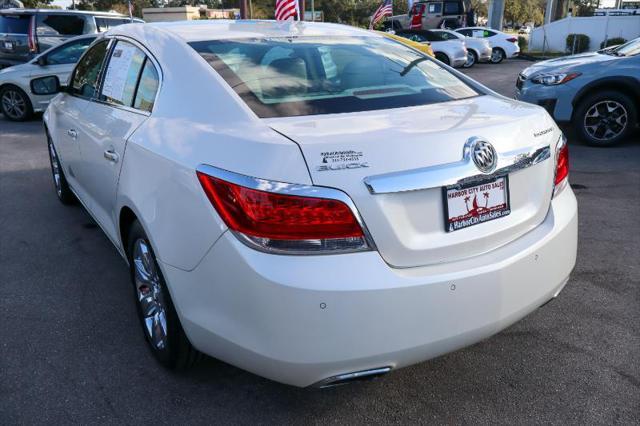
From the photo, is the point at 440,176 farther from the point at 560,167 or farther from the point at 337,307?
the point at 560,167

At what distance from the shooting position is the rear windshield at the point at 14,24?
1255 centimetres

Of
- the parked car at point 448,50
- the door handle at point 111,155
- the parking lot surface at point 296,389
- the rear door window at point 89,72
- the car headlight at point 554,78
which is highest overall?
the rear door window at point 89,72

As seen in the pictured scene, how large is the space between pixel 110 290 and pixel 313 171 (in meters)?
2.28

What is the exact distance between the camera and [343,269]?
1932 mm

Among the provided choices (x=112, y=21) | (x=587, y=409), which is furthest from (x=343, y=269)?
(x=112, y=21)

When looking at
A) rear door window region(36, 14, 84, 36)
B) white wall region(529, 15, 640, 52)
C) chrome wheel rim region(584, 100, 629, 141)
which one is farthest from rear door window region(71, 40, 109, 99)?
white wall region(529, 15, 640, 52)

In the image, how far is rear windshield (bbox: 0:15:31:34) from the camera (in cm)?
1255

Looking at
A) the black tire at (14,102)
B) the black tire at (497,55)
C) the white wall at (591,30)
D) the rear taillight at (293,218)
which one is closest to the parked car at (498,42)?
the black tire at (497,55)

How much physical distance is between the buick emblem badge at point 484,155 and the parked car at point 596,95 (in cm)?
598

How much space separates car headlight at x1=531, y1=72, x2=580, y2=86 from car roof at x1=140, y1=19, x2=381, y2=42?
16.1ft

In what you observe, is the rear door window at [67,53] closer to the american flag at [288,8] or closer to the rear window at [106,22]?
the rear window at [106,22]

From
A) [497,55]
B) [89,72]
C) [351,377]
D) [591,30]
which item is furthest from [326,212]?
[591,30]

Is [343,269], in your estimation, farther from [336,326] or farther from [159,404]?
[159,404]

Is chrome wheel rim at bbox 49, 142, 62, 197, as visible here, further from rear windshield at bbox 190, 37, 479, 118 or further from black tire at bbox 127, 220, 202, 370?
rear windshield at bbox 190, 37, 479, 118
